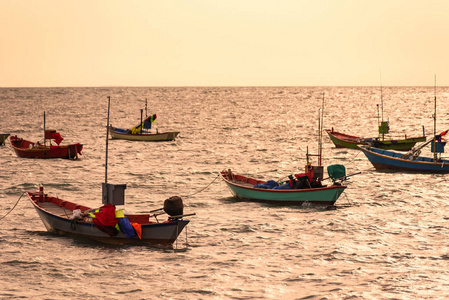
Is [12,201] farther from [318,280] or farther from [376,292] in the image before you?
[376,292]

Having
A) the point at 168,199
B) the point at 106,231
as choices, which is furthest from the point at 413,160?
the point at 106,231

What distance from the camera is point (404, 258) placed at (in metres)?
19.7

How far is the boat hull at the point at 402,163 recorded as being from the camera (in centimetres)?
3681

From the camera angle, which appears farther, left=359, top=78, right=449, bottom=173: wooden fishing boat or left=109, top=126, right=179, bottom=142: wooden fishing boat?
left=109, top=126, right=179, bottom=142: wooden fishing boat

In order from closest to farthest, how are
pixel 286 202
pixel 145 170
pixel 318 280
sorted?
pixel 318 280
pixel 286 202
pixel 145 170

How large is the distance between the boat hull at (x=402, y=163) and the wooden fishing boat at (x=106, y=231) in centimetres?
2121

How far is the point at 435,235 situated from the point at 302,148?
3465 cm

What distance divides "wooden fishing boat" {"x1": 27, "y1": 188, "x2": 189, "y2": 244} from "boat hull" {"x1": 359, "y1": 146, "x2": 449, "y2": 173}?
21.2 metres

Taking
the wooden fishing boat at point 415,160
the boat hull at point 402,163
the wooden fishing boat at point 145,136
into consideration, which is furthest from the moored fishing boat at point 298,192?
the wooden fishing boat at point 145,136

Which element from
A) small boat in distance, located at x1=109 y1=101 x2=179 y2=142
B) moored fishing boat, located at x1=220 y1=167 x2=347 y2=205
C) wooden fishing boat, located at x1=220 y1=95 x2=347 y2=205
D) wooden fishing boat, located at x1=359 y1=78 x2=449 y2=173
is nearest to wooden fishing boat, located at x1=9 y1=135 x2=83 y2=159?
small boat in distance, located at x1=109 y1=101 x2=179 y2=142

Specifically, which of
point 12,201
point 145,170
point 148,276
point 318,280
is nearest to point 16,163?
point 145,170

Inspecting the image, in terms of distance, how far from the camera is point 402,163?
37781 mm

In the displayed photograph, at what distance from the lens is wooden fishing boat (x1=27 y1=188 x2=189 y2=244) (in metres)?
20.0

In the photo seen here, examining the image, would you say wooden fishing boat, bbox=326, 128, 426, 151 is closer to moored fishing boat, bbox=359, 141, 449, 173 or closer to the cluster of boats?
the cluster of boats
